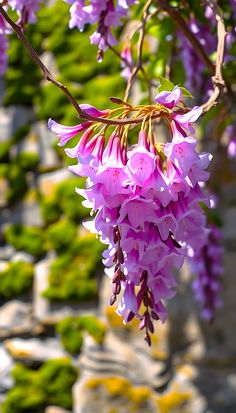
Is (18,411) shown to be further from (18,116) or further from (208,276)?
(18,116)

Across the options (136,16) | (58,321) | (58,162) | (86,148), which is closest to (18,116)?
(58,162)

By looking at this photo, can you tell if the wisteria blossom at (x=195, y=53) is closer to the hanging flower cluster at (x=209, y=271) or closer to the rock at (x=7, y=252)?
the hanging flower cluster at (x=209, y=271)

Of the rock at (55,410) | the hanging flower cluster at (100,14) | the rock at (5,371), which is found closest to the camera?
the hanging flower cluster at (100,14)

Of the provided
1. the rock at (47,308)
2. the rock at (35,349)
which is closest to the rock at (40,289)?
the rock at (47,308)

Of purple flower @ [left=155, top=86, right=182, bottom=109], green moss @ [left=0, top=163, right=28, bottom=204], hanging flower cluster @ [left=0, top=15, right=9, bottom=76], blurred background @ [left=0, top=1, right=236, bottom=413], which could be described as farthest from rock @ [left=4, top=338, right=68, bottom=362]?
purple flower @ [left=155, top=86, right=182, bottom=109]

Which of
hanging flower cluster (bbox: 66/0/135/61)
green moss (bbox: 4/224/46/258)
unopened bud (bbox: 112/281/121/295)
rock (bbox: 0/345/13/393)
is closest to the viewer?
unopened bud (bbox: 112/281/121/295)

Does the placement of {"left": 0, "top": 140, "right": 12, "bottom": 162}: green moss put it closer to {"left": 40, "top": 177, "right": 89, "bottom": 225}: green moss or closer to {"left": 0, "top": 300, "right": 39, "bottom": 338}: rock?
{"left": 40, "top": 177, "right": 89, "bottom": 225}: green moss

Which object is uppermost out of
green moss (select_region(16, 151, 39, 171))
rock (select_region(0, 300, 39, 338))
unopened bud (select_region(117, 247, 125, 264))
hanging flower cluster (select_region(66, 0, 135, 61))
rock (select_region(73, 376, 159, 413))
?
hanging flower cluster (select_region(66, 0, 135, 61))
